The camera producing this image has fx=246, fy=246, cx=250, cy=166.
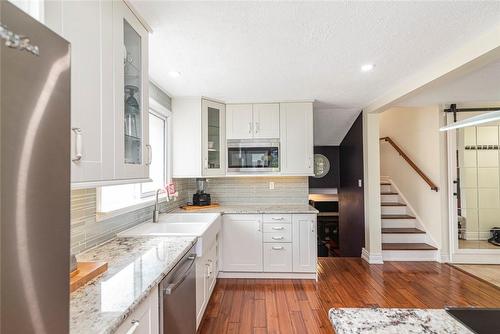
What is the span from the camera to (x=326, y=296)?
2682mm

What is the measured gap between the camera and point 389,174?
5.07 m

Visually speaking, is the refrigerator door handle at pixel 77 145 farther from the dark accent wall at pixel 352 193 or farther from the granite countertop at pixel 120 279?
the dark accent wall at pixel 352 193

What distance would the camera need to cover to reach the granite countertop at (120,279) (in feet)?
2.72

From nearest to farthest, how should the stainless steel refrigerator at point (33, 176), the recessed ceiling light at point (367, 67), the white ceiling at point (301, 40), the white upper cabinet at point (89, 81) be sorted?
1. the stainless steel refrigerator at point (33, 176)
2. the white upper cabinet at point (89, 81)
3. the white ceiling at point (301, 40)
4. the recessed ceiling light at point (367, 67)

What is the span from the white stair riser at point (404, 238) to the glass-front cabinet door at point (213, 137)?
2.85 meters

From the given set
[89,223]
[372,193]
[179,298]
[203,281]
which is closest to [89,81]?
[89,223]

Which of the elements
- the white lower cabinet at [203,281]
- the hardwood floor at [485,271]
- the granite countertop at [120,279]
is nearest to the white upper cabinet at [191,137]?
the white lower cabinet at [203,281]

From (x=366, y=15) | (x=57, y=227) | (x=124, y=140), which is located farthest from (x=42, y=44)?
(x=366, y=15)

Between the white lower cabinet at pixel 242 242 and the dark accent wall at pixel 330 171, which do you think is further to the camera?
the dark accent wall at pixel 330 171

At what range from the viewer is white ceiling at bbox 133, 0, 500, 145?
1.42m

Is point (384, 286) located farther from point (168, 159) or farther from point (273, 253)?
point (168, 159)

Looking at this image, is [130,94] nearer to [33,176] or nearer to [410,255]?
[33,176]

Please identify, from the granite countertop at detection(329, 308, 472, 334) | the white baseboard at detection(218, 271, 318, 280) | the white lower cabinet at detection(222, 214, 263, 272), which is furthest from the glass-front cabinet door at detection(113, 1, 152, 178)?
the white baseboard at detection(218, 271, 318, 280)

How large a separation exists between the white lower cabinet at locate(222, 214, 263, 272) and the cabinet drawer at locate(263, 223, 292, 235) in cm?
9
